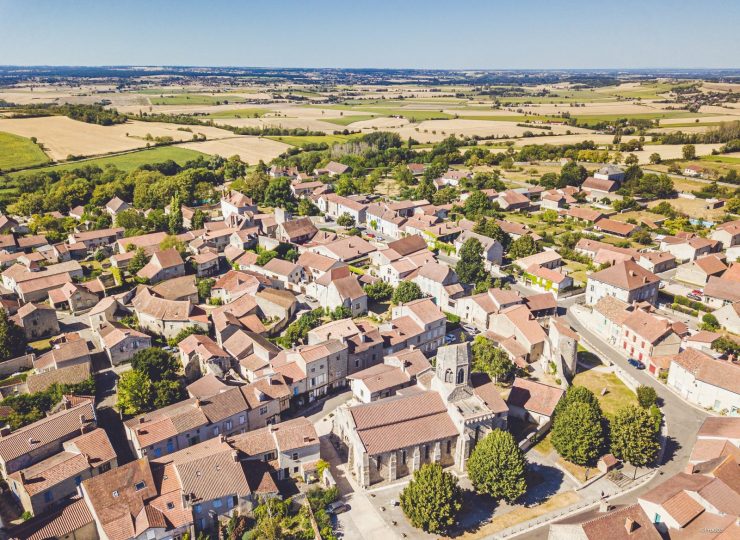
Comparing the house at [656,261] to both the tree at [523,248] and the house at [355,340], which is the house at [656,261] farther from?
the house at [355,340]

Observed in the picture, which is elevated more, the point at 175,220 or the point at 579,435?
the point at 175,220

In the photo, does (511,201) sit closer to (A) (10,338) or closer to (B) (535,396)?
(B) (535,396)

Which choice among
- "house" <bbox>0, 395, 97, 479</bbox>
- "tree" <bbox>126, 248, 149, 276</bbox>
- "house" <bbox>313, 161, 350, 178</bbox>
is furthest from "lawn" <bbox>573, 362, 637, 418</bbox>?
"house" <bbox>313, 161, 350, 178</bbox>

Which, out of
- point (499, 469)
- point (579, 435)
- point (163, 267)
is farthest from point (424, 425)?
point (163, 267)

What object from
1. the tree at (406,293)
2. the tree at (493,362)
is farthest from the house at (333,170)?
the tree at (493,362)

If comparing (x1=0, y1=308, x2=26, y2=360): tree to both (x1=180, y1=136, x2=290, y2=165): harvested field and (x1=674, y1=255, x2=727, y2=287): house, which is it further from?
(x1=180, y1=136, x2=290, y2=165): harvested field

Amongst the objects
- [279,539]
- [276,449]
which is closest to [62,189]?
[276,449]

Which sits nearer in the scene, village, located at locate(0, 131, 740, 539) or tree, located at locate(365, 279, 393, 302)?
village, located at locate(0, 131, 740, 539)
